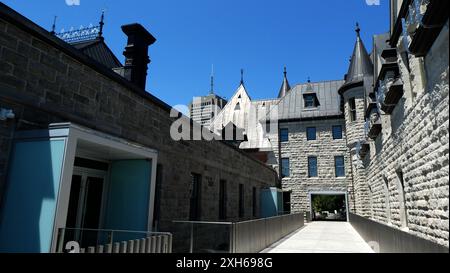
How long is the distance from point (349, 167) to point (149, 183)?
2188 centimetres

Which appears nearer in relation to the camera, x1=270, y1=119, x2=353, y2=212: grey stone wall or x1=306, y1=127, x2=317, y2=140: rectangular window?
x1=270, y1=119, x2=353, y2=212: grey stone wall

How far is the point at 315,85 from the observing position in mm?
30422

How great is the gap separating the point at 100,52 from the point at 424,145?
1209 cm

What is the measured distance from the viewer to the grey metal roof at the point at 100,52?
12.0 m

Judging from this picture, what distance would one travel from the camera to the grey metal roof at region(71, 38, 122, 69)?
12032 millimetres

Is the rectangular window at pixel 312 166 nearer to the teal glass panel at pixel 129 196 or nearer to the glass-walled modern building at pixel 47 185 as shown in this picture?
the teal glass panel at pixel 129 196

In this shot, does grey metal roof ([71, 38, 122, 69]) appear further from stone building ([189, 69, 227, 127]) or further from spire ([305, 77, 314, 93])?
stone building ([189, 69, 227, 127])

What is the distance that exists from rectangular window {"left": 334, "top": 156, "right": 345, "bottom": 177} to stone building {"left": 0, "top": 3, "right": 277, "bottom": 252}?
1711 cm

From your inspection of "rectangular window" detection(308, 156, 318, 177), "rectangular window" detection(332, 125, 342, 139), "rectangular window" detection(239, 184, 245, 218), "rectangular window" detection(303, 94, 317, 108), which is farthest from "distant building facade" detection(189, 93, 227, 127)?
"rectangular window" detection(239, 184, 245, 218)

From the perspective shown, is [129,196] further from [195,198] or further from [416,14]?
[416,14]

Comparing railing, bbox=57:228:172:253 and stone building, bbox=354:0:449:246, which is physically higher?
stone building, bbox=354:0:449:246

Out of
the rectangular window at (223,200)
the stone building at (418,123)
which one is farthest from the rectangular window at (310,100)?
the rectangular window at (223,200)
